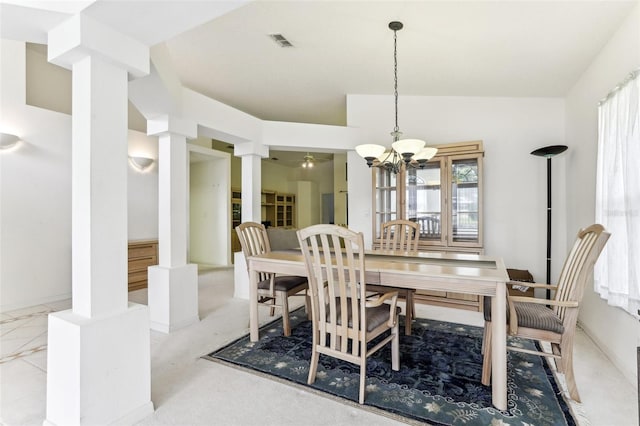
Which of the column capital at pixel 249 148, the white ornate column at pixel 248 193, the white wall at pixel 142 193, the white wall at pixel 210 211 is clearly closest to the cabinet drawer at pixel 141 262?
the white wall at pixel 142 193

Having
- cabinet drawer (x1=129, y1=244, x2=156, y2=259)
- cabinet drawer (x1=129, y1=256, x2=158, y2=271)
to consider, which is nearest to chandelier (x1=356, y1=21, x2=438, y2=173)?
cabinet drawer (x1=129, y1=244, x2=156, y2=259)

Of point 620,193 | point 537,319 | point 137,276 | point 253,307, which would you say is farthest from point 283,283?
point 137,276

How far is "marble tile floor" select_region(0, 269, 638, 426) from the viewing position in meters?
1.74

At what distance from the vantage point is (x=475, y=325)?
3.14m

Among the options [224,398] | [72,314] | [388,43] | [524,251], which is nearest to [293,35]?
[388,43]

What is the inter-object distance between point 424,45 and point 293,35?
130cm

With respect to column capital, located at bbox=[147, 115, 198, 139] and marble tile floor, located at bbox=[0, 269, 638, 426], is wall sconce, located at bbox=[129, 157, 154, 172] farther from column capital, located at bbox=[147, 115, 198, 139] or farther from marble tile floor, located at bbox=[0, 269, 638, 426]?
marble tile floor, located at bbox=[0, 269, 638, 426]

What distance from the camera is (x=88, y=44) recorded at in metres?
1.58

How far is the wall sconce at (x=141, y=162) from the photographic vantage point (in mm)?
5032

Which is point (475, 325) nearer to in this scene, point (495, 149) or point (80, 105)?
point (495, 149)

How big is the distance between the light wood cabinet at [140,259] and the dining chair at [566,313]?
485cm

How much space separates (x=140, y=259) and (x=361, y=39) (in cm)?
452

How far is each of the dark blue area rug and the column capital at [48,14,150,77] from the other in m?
2.20

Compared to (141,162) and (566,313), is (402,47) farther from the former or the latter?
(141,162)
